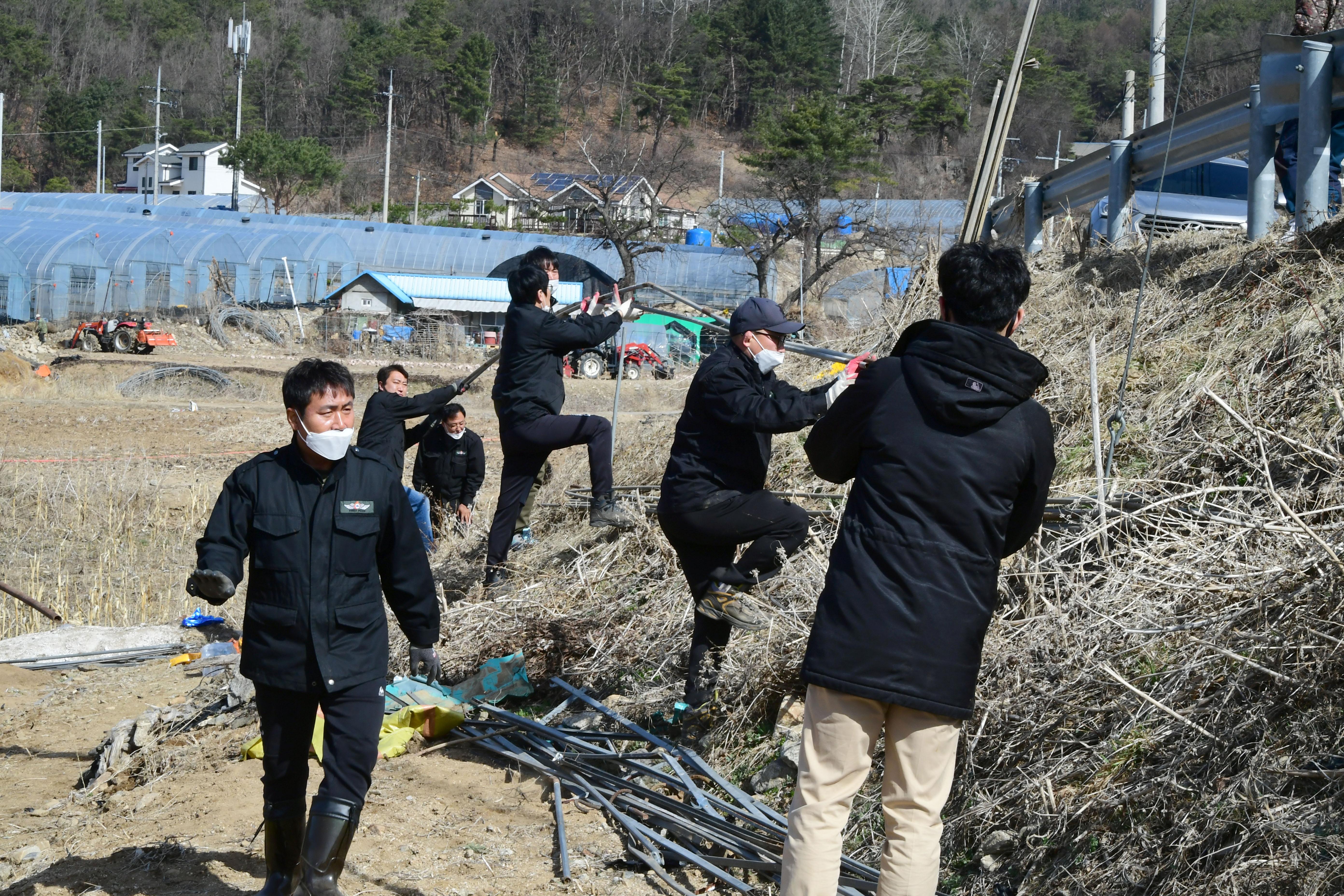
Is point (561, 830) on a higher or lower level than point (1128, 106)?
lower

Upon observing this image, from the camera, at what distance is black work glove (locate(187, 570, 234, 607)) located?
357 cm

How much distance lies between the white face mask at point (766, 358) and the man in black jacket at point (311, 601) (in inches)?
62.1

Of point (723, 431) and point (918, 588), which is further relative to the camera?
point (723, 431)

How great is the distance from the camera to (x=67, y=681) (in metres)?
7.77

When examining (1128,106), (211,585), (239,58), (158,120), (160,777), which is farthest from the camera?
(239,58)

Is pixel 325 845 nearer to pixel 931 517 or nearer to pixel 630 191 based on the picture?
pixel 931 517

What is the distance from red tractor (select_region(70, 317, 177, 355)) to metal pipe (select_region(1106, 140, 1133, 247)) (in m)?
29.0

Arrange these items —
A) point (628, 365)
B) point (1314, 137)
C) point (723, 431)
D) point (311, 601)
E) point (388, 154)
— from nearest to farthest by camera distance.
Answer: point (311, 601) < point (723, 431) < point (1314, 137) < point (628, 365) < point (388, 154)

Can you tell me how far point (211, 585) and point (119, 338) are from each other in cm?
3175

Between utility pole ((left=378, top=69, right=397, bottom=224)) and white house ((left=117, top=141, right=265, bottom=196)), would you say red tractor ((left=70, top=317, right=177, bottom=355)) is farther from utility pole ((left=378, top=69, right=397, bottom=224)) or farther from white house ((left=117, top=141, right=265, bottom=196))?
white house ((left=117, top=141, right=265, bottom=196))

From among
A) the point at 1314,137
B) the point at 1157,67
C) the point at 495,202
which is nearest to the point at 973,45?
the point at 495,202

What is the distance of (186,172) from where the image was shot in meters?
74.2

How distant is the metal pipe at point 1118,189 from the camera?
7.86 meters

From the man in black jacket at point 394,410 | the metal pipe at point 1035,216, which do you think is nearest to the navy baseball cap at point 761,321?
the man in black jacket at point 394,410
